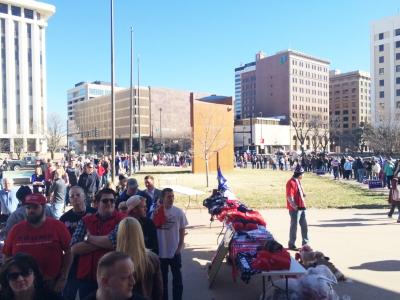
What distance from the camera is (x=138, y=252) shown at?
3688 millimetres

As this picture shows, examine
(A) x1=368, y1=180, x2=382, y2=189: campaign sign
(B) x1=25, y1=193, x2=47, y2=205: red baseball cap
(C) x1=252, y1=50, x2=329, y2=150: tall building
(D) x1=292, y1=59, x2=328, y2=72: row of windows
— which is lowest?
(A) x1=368, y1=180, x2=382, y2=189: campaign sign

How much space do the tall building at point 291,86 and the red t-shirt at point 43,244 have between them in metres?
136

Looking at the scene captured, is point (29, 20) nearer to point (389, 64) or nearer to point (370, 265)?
point (389, 64)

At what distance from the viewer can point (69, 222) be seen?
546 cm

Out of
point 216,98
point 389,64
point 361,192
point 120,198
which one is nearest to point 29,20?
point 216,98

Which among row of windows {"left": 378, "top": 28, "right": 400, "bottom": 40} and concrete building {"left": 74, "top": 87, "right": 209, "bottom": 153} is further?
concrete building {"left": 74, "top": 87, "right": 209, "bottom": 153}

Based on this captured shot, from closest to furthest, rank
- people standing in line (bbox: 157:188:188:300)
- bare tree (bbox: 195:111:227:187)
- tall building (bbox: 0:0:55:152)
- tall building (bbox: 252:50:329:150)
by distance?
1. people standing in line (bbox: 157:188:188:300)
2. bare tree (bbox: 195:111:227:187)
3. tall building (bbox: 0:0:55:152)
4. tall building (bbox: 252:50:329:150)

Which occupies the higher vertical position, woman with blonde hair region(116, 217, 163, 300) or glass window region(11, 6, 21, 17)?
glass window region(11, 6, 21, 17)

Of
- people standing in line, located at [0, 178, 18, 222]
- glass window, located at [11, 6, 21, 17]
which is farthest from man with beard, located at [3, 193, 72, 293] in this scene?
glass window, located at [11, 6, 21, 17]

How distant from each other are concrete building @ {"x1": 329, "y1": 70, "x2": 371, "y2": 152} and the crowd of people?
14901 centimetres

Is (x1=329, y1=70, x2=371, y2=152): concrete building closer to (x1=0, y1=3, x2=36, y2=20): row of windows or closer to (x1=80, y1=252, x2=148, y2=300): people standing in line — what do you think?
(x1=0, y1=3, x2=36, y2=20): row of windows

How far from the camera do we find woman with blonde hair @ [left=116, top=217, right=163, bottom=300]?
3669 mm

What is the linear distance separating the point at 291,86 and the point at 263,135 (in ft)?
112

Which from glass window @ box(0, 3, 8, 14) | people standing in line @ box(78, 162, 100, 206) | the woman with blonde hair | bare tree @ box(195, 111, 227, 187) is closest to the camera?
the woman with blonde hair
